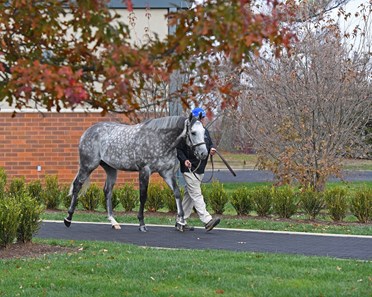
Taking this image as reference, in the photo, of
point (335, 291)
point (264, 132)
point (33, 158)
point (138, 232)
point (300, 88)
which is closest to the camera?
point (335, 291)

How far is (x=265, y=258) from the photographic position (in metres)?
10.1

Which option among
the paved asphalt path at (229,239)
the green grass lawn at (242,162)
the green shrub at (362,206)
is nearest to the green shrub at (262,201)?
the green shrub at (362,206)

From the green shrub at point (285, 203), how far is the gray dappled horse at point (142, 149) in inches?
98.9

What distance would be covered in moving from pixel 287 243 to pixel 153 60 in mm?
7058

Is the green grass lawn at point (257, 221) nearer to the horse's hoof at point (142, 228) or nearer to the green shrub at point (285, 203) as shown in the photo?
the green shrub at point (285, 203)

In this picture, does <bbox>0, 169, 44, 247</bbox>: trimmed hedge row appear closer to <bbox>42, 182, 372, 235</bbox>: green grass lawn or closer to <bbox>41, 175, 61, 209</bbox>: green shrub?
<bbox>42, 182, 372, 235</bbox>: green grass lawn

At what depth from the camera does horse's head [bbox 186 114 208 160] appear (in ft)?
42.3

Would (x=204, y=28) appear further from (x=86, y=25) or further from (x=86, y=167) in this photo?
(x=86, y=167)

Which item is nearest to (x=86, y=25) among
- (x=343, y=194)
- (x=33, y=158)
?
(x=343, y=194)

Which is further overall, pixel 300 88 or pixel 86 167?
pixel 300 88

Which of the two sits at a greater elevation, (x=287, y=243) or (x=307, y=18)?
(x=307, y=18)

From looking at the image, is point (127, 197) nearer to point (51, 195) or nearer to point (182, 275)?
point (51, 195)

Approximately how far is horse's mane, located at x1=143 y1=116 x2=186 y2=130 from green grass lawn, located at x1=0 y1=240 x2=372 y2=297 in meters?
3.27

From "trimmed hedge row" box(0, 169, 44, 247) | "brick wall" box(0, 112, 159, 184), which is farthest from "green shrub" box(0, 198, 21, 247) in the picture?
"brick wall" box(0, 112, 159, 184)
